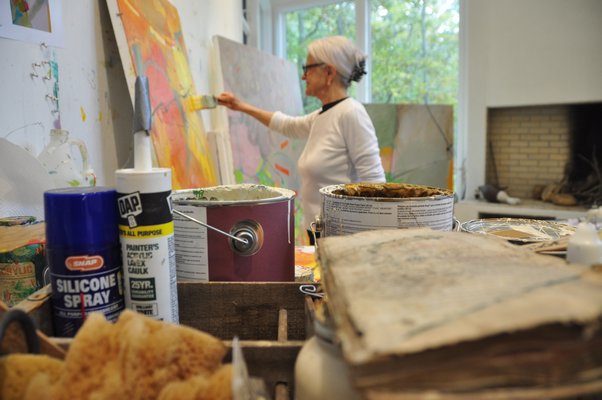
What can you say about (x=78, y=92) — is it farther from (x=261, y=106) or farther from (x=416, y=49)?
(x=416, y=49)

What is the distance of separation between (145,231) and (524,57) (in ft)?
12.9

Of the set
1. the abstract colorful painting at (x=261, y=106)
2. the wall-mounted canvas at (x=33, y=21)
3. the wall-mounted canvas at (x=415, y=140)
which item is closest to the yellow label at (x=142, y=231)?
the wall-mounted canvas at (x=33, y=21)

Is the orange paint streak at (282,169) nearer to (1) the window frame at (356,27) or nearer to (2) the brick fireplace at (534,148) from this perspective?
(1) the window frame at (356,27)

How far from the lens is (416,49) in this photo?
3.99m

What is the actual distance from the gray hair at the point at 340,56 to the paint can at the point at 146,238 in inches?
64.7

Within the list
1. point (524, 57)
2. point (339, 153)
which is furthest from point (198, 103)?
point (524, 57)

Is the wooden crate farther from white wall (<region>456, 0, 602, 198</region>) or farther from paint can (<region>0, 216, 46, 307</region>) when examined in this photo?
white wall (<region>456, 0, 602, 198</region>)

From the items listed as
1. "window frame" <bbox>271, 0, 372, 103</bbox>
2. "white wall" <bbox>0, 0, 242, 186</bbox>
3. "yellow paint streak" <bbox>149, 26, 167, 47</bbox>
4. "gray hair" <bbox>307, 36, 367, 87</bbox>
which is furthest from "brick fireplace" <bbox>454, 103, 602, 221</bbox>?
"white wall" <bbox>0, 0, 242, 186</bbox>

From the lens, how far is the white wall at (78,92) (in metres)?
1.02

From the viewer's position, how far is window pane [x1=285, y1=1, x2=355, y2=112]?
427 centimetres

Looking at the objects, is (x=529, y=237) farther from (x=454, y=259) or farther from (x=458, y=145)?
(x=458, y=145)

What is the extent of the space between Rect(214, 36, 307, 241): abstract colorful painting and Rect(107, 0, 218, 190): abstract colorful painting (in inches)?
19.6

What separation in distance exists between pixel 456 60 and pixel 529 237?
3.58 metres

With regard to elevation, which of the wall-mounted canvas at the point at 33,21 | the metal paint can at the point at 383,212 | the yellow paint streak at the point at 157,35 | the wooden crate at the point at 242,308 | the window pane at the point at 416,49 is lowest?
the wooden crate at the point at 242,308
